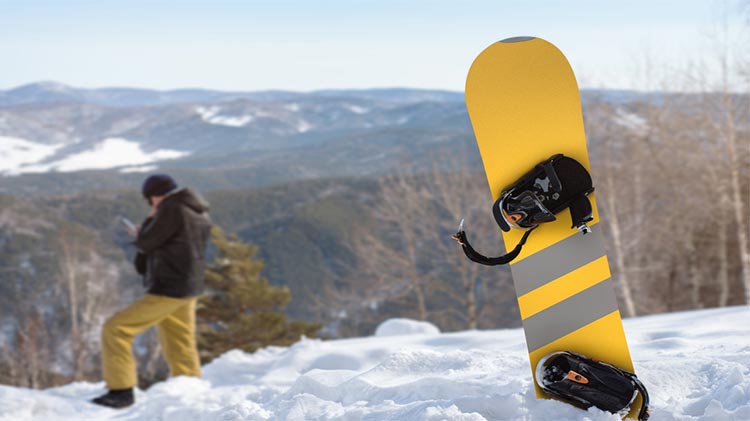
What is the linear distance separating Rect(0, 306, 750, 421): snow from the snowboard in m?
0.23

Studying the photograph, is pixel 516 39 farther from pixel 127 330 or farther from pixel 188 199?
pixel 127 330

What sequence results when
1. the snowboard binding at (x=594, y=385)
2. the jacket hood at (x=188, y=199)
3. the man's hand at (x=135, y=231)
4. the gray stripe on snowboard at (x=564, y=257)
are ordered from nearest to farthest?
1. the snowboard binding at (x=594, y=385)
2. the gray stripe on snowboard at (x=564, y=257)
3. the jacket hood at (x=188, y=199)
4. the man's hand at (x=135, y=231)

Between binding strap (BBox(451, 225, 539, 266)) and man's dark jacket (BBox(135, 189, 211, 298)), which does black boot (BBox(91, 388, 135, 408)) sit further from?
binding strap (BBox(451, 225, 539, 266))

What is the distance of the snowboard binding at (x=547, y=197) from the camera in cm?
234

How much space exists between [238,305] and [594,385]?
22.7 m

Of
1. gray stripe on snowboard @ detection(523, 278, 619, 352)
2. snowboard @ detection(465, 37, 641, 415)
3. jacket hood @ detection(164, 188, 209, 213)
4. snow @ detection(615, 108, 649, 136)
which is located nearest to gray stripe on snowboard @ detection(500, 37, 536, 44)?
snowboard @ detection(465, 37, 641, 415)

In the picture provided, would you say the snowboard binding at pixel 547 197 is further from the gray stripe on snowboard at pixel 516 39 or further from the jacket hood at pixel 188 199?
the jacket hood at pixel 188 199

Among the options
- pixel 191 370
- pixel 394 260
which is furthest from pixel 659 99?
pixel 191 370

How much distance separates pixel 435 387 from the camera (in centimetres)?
289

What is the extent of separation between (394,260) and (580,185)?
23738 millimetres

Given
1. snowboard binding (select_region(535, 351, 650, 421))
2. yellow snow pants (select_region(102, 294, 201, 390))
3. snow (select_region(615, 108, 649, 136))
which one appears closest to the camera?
snowboard binding (select_region(535, 351, 650, 421))

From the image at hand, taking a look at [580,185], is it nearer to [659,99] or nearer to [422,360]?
[422,360]

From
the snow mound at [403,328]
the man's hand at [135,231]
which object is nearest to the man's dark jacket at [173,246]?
the man's hand at [135,231]

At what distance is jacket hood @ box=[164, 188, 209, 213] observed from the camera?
4742mm
